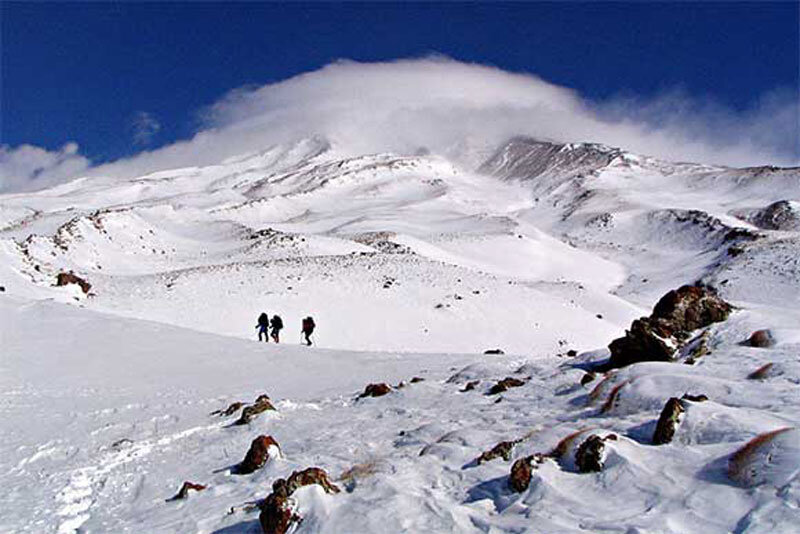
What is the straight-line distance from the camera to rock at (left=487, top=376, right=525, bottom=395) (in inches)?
515

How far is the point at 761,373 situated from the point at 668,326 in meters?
4.59

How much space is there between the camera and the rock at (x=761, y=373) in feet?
32.6

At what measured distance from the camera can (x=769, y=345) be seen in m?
12.0

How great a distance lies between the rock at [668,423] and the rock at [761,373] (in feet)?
9.27

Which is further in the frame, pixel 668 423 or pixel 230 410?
pixel 230 410

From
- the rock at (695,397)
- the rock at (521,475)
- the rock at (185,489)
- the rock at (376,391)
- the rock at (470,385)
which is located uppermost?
the rock at (695,397)

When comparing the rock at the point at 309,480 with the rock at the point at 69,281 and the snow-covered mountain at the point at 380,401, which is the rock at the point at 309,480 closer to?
the snow-covered mountain at the point at 380,401

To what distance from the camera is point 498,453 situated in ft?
28.2

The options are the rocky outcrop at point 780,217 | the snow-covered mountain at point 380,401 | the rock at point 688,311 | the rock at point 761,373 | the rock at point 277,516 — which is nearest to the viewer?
the snow-covered mountain at point 380,401

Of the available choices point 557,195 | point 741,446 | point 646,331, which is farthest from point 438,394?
point 557,195

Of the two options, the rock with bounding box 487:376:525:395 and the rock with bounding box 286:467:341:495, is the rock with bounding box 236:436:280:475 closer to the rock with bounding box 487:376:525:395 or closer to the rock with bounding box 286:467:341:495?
the rock with bounding box 286:467:341:495

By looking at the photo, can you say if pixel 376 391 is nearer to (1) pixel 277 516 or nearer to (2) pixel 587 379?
(2) pixel 587 379

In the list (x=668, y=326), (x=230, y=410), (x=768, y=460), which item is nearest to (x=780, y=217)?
(x=668, y=326)

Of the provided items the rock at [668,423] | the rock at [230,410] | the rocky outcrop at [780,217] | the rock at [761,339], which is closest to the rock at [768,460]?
the rock at [668,423]
